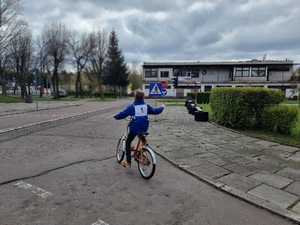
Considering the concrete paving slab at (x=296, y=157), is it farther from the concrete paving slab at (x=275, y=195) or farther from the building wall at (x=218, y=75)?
the building wall at (x=218, y=75)

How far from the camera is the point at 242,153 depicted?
6078 millimetres

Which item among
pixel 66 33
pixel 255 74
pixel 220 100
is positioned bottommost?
pixel 220 100

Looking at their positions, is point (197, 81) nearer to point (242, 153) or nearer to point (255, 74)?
point (255, 74)

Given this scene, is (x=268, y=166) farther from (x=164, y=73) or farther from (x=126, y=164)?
(x=164, y=73)

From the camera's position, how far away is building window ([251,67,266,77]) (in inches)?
1908

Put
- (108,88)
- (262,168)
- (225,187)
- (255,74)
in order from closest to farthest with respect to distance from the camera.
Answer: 1. (225,187)
2. (262,168)
3. (255,74)
4. (108,88)

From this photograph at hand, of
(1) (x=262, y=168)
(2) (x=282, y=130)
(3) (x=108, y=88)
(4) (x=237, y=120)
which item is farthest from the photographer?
(3) (x=108, y=88)

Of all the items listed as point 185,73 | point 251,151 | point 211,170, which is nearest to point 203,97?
point 185,73

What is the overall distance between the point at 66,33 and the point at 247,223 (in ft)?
137

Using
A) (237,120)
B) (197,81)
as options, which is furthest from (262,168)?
(197,81)

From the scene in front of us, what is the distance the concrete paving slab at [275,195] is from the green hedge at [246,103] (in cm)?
540

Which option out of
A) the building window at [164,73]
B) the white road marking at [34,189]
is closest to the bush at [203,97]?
the building window at [164,73]

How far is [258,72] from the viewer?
1919 inches

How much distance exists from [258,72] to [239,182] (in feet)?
165
